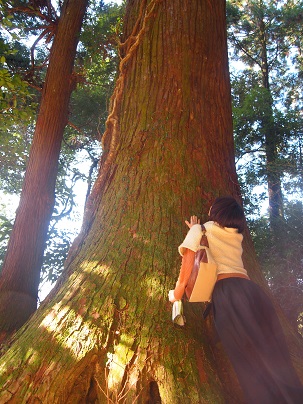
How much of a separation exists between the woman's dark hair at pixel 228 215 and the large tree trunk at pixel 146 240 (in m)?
0.47

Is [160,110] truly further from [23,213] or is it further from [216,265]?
[23,213]

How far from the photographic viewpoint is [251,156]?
10750mm

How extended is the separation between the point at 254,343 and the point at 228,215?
0.75 metres

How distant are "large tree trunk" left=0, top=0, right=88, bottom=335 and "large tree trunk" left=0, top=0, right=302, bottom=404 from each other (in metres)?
1.52

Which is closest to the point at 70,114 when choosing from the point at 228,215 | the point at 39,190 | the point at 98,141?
the point at 98,141

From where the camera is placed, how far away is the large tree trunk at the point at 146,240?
2055 mm

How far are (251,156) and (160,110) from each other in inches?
311

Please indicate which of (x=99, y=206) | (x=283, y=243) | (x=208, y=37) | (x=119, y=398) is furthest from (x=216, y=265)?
(x=283, y=243)

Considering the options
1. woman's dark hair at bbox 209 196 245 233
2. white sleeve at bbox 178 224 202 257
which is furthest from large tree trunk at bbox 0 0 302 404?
woman's dark hair at bbox 209 196 245 233

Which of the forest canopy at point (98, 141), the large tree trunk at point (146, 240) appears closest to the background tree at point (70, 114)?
the forest canopy at point (98, 141)

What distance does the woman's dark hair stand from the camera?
2.33 m

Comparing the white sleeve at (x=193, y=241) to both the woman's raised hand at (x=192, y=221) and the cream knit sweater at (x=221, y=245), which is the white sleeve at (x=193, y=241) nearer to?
the cream knit sweater at (x=221, y=245)

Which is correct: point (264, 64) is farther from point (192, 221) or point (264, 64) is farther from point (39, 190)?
point (192, 221)

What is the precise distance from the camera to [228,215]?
2342 mm
